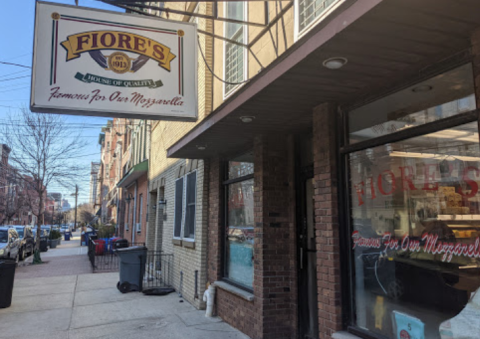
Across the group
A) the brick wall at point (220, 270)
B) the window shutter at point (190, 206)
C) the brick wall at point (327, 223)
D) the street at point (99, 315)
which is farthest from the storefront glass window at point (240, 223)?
the brick wall at point (327, 223)

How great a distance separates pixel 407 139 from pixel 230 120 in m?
2.19

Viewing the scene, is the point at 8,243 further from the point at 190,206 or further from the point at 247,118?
the point at 247,118

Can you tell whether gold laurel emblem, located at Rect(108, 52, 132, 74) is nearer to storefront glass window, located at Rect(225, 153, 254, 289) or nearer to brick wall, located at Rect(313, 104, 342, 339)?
brick wall, located at Rect(313, 104, 342, 339)

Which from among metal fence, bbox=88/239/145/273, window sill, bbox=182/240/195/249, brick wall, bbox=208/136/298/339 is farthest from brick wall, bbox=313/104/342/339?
metal fence, bbox=88/239/145/273

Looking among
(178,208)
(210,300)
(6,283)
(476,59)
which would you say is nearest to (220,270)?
(210,300)

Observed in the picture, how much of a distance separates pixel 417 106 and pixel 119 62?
3.34 m

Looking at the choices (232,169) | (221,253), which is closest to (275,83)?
(232,169)

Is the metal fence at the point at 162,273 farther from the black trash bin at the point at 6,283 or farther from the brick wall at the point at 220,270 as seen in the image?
the black trash bin at the point at 6,283

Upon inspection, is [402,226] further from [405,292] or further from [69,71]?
[69,71]

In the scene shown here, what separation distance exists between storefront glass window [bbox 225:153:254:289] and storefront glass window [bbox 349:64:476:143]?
8.30ft

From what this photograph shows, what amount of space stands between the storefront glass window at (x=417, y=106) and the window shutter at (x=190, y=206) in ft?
16.2

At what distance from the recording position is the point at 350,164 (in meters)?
4.04

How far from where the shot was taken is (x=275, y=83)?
349cm

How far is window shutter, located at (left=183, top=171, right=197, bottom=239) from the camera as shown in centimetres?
841
